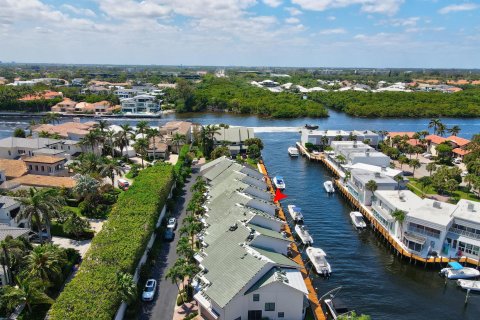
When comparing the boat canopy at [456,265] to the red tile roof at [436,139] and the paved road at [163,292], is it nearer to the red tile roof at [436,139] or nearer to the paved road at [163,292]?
the paved road at [163,292]

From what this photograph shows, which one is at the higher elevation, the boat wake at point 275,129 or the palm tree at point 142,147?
the palm tree at point 142,147

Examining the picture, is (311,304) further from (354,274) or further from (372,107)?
(372,107)

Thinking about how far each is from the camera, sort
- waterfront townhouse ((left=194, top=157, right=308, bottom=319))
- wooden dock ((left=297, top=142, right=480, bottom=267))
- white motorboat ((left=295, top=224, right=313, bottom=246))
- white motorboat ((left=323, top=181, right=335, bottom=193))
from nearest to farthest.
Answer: waterfront townhouse ((left=194, top=157, right=308, bottom=319)), wooden dock ((left=297, top=142, right=480, bottom=267)), white motorboat ((left=295, top=224, right=313, bottom=246)), white motorboat ((left=323, top=181, right=335, bottom=193))

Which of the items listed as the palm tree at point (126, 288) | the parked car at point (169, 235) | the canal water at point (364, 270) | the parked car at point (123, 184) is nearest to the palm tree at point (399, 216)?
the canal water at point (364, 270)

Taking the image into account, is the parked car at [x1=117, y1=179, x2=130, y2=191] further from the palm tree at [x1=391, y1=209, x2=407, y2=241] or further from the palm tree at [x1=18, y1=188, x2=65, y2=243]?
the palm tree at [x1=391, y1=209, x2=407, y2=241]

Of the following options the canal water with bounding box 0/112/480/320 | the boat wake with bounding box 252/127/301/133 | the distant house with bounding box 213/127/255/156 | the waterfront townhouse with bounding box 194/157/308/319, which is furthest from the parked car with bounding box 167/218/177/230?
the boat wake with bounding box 252/127/301/133

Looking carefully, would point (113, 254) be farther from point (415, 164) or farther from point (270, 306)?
point (415, 164)
